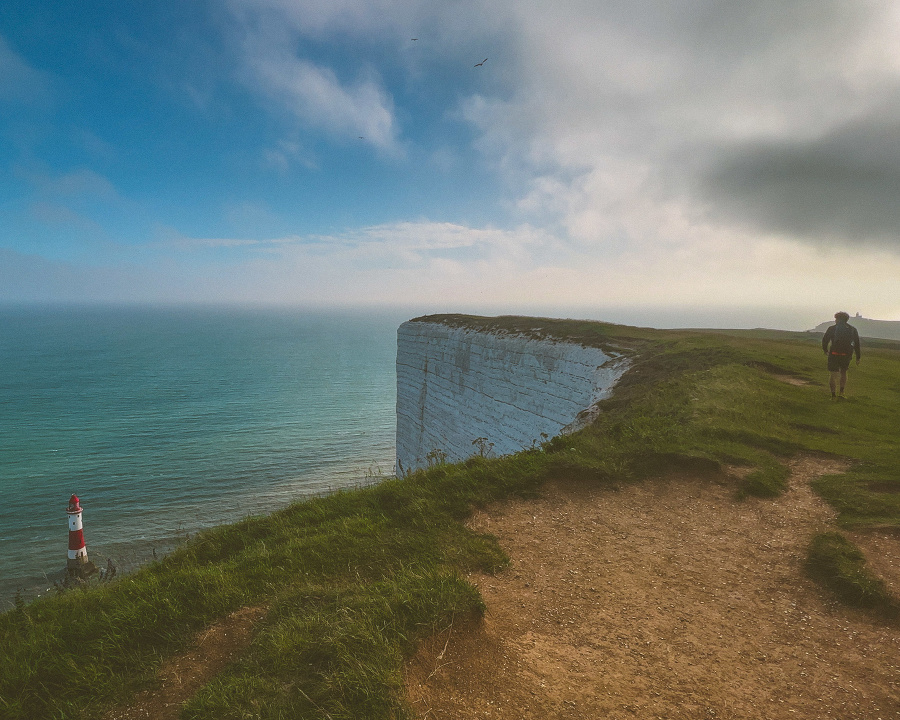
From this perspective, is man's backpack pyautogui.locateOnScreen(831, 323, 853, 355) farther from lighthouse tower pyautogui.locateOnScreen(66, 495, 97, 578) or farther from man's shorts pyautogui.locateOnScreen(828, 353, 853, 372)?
lighthouse tower pyautogui.locateOnScreen(66, 495, 97, 578)

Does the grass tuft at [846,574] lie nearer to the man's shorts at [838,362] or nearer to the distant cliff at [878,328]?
the man's shorts at [838,362]

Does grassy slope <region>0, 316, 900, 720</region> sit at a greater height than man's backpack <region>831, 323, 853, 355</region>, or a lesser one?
lesser

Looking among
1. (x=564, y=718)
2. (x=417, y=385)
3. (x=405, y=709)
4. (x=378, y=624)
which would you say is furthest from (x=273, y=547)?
(x=417, y=385)

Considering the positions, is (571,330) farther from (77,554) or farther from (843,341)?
(77,554)

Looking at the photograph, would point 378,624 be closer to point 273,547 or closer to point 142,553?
point 273,547

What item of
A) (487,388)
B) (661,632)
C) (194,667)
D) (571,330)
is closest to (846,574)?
(661,632)

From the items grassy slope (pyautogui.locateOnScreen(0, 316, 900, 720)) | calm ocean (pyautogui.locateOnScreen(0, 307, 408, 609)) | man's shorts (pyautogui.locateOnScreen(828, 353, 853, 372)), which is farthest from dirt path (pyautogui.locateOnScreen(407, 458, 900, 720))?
calm ocean (pyautogui.locateOnScreen(0, 307, 408, 609))
